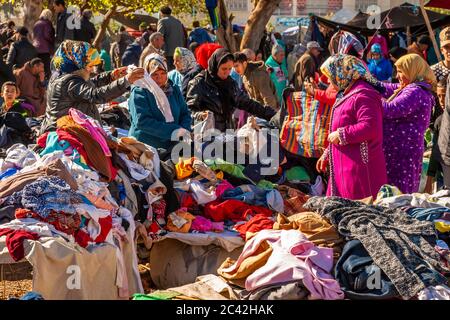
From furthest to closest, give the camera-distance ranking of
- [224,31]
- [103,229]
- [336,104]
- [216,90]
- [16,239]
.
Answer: [224,31] → [216,90] → [336,104] → [103,229] → [16,239]

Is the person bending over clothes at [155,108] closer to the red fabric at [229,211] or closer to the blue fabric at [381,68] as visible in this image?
the red fabric at [229,211]

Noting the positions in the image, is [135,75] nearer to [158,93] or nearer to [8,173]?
[158,93]

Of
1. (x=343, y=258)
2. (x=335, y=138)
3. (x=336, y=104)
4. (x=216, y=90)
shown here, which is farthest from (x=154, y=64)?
(x=343, y=258)

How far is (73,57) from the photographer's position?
322 inches

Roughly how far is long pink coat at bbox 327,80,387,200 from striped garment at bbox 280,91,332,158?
1.22 m

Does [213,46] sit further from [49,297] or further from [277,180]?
[49,297]

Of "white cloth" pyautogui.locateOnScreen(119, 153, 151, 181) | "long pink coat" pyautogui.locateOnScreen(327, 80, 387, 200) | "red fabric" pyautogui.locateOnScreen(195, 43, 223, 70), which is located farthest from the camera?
"red fabric" pyautogui.locateOnScreen(195, 43, 223, 70)

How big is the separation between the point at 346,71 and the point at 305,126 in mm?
1650

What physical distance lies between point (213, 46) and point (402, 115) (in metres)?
2.63

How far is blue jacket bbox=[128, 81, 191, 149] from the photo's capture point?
844cm

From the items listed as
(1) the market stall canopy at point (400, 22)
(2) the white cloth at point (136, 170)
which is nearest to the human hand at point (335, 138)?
(2) the white cloth at point (136, 170)

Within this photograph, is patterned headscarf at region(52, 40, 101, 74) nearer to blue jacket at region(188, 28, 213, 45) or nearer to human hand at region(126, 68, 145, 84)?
human hand at region(126, 68, 145, 84)

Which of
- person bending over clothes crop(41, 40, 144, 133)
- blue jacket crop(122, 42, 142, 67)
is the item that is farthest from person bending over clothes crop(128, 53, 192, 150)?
blue jacket crop(122, 42, 142, 67)

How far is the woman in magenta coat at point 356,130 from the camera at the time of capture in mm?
7719
